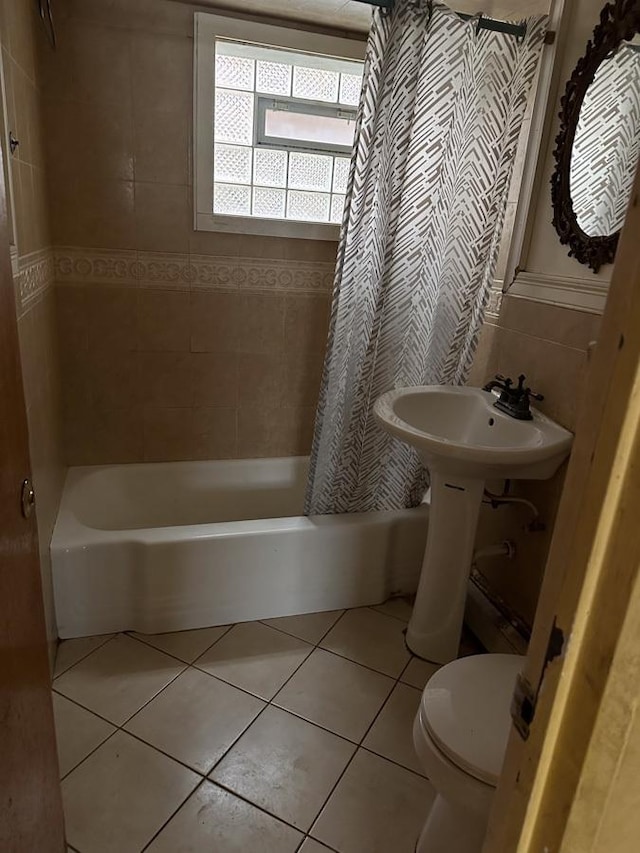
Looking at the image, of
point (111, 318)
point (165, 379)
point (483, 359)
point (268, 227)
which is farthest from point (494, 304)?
point (111, 318)

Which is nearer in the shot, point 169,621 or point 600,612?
point 600,612

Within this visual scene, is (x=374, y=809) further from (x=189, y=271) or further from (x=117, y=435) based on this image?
(x=189, y=271)

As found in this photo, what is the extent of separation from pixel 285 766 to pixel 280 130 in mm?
2328

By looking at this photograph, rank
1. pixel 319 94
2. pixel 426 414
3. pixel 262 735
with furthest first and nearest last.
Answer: pixel 319 94 → pixel 426 414 → pixel 262 735

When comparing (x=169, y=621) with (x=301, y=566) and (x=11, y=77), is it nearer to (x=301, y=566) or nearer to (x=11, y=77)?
(x=301, y=566)

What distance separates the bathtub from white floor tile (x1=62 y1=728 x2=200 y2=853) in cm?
47

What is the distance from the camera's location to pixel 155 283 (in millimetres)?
2381

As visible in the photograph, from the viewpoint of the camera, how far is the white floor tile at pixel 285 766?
1.46 m

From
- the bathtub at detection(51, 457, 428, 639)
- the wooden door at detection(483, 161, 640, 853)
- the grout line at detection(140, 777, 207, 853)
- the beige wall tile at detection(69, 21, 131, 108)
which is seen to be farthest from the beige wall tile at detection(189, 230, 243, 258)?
the wooden door at detection(483, 161, 640, 853)

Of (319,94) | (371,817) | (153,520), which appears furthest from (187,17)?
(371,817)

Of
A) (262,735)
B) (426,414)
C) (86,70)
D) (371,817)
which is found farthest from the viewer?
(86,70)

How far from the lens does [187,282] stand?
Result: 2.42 metres

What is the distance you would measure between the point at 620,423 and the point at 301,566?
5.88 feet

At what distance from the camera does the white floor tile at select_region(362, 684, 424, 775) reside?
1.62 m
